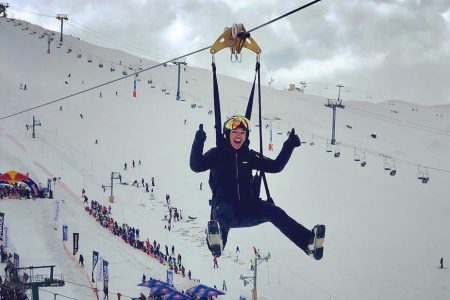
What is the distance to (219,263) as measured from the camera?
23344 mm

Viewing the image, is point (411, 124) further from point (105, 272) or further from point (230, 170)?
point (230, 170)

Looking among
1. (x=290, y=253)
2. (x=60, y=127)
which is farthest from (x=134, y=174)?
(x=290, y=253)

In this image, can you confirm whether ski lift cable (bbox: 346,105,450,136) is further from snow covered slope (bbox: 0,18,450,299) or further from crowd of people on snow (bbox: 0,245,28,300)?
crowd of people on snow (bbox: 0,245,28,300)

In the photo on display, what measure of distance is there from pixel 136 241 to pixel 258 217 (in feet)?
56.8

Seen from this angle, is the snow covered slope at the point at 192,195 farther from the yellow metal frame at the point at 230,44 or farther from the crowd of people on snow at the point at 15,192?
the yellow metal frame at the point at 230,44

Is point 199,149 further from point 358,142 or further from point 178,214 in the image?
point 358,142

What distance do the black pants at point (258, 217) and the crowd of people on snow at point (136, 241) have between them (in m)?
14.2

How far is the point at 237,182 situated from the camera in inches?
275

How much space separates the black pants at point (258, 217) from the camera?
22.0 feet

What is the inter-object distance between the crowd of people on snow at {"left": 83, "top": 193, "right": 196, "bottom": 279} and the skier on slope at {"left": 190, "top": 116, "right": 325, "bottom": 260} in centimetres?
1422

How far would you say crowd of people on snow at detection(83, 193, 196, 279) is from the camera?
858 inches

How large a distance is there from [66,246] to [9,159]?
1326 centimetres

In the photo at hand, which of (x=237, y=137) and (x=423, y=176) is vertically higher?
(x=237, y=137)

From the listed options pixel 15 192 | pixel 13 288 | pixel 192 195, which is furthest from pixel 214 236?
pixel 192 195
